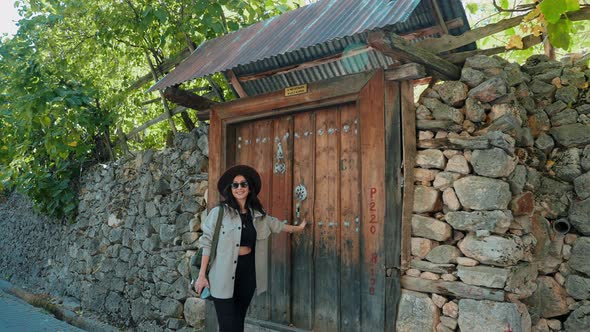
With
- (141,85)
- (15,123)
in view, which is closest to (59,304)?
(15,123)

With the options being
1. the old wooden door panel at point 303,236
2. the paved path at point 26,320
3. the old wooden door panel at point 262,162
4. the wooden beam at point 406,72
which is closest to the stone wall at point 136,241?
the paved path at point 26,320

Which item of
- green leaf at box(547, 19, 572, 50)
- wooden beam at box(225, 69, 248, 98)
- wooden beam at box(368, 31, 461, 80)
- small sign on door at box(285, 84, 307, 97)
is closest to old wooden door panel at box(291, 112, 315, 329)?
small sign on door at box(285, 84, 307, 97)

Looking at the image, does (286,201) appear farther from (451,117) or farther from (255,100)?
(451,117)

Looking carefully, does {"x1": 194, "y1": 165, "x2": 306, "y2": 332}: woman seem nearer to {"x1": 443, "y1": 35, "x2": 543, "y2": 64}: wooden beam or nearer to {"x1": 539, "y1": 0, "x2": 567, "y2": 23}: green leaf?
{"x1": 443, "y1": 35, "x2": 543, "y2": 64}: wooden beam

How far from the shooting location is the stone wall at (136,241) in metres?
5.76

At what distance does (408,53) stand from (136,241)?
460 cm

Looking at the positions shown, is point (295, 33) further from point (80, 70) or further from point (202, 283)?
point (80, 70)

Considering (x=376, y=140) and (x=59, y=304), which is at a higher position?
(x=376, y=140)

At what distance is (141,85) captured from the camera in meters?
8.08

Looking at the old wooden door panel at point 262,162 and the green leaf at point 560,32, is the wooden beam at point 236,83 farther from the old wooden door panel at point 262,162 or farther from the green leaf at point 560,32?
the green leaf at point 560,32

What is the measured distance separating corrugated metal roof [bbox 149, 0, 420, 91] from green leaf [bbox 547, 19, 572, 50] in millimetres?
924

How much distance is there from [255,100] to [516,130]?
2.48 meters

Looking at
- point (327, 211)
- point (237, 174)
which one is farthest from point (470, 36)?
point (237, 174)

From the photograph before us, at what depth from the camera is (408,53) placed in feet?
11.7
